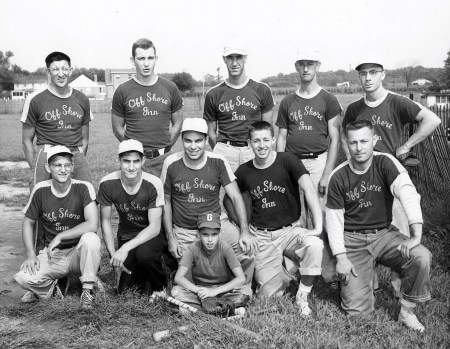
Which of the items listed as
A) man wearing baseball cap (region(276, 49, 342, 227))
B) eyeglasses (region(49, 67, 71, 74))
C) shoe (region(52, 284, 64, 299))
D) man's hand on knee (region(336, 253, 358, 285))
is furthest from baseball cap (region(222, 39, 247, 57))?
shoe (region(52, 284, 64, 299))

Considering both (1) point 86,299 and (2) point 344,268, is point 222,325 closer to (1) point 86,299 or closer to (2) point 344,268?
(2) point 344,268

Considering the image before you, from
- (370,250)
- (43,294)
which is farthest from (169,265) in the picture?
(370,250)

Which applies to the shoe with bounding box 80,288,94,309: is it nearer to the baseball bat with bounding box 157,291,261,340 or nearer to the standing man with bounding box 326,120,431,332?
the baseball bat with bounding box 157,291,261,340

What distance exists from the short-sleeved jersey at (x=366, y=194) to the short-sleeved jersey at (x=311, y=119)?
3.05ft

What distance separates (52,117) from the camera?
605 cm

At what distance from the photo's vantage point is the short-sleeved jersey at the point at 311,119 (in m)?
5.80

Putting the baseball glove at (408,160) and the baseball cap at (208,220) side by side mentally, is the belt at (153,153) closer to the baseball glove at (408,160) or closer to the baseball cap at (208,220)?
the baseball cap at (208,220)

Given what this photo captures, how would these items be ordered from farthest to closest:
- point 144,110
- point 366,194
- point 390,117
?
1. point 144,110
2. point 390,117
3. point 366,194

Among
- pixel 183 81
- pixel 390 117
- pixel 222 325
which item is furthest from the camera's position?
pixel 183 81

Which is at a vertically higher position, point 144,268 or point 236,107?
point 236,107

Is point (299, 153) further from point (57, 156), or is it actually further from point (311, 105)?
point (57, 156)

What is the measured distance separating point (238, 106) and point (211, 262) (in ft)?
6.34

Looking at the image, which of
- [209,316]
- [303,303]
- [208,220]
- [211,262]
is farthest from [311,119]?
[209,316]

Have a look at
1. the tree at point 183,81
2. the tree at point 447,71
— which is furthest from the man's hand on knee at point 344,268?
the tree at point 183,81
